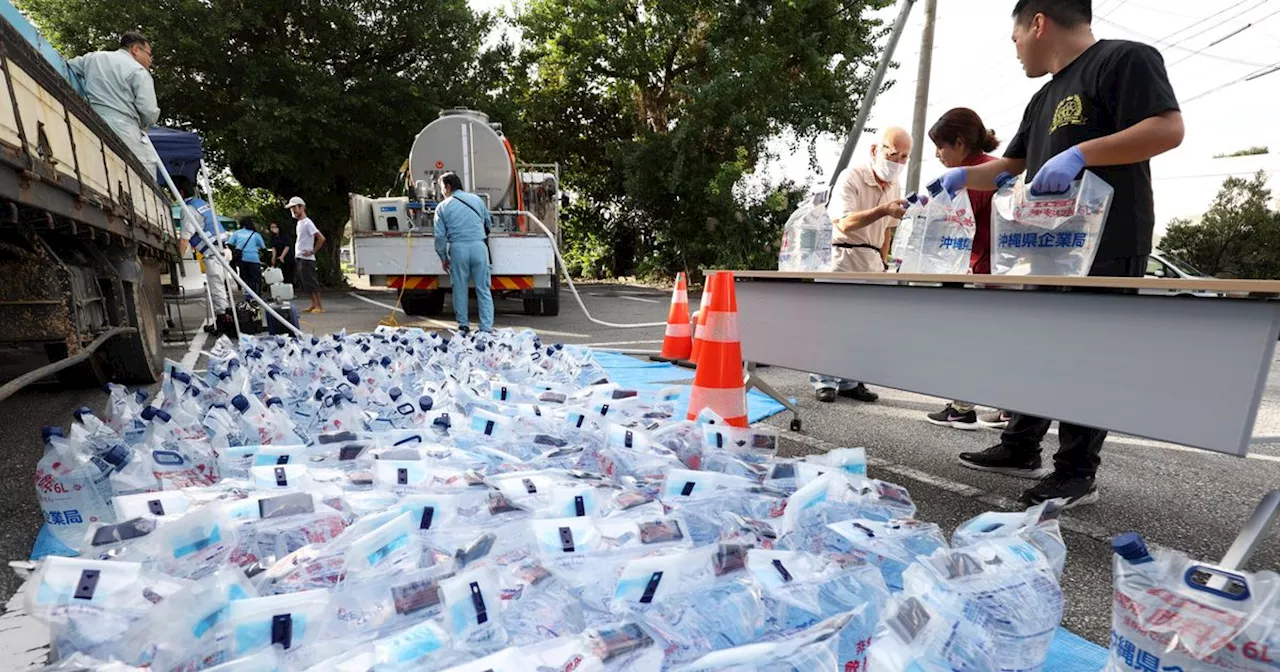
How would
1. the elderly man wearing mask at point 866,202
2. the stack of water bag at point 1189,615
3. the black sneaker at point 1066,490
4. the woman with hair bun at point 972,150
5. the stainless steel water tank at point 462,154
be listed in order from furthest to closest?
the stainless steel water tank at point 462,154
the elderly man wearing mask at point 866,202
the woman with hair bun at point 972,150
the black sneaker at point 1066,490
the stack of water bag at point 1189,615

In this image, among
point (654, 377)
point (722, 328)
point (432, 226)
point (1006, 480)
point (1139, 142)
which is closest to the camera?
point (1139, 142)

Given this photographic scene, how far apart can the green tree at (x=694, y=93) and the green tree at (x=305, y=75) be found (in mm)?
2410

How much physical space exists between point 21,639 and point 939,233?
335cm

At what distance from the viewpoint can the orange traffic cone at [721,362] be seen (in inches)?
126

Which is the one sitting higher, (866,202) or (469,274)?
(866,202)

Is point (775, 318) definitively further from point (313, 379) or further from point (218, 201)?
point (218, 201)

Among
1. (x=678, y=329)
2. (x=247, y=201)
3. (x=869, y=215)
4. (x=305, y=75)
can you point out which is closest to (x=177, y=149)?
(x=678, y=329)

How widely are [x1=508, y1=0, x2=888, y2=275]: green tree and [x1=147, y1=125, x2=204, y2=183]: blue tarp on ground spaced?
972 centimetres

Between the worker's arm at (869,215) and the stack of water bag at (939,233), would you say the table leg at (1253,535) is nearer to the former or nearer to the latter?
the stack of water bag at (939,233)

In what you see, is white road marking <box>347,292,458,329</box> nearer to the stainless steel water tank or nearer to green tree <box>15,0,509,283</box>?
the stainless steel water tank

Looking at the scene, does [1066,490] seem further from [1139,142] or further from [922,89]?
[922,89]

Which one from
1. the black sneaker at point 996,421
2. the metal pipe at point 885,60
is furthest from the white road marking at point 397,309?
the black sneaker at point 996,421

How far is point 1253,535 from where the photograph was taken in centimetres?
166

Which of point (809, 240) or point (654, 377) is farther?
point (654, 377)
